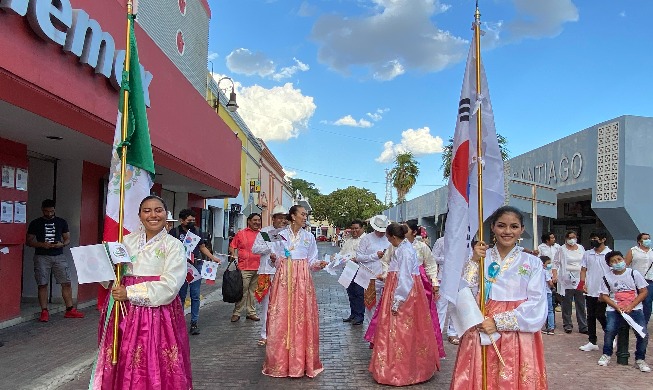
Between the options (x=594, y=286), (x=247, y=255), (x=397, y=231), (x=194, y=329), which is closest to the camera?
(x=397, y=231)

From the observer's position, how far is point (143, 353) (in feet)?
12.0

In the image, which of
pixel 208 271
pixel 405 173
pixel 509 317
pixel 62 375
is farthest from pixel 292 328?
pixel 405 173

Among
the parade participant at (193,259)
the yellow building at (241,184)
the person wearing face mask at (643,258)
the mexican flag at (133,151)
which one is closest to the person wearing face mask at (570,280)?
the person wearing face mask at (643,258)

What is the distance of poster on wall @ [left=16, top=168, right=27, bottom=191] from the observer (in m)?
8.35

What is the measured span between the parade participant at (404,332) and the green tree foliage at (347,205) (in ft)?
215

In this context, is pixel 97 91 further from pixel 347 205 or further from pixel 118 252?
pixel 347 205

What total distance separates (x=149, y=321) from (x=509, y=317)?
2.28m

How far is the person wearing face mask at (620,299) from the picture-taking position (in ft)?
22.2

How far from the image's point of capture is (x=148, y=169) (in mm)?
4188

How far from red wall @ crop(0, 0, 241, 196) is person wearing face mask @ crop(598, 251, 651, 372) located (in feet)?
21.8

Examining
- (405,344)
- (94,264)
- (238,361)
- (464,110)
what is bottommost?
(238,361)

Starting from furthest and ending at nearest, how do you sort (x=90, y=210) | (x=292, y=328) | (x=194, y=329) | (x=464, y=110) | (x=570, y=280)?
(x=90, y=210) → (x=570, y=280) → (x=194, y=329) → (x=292, y=328) → (x=464, y=110)

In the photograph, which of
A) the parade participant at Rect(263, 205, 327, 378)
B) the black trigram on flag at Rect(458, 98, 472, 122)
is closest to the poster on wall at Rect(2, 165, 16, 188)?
the parade participant at Rect(263, 205, 327, 378)

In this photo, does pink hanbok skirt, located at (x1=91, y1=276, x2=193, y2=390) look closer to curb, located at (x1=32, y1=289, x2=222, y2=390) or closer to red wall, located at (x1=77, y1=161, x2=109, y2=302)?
curb, located at (x1=32, y1=289, x2=222, y2=390)
